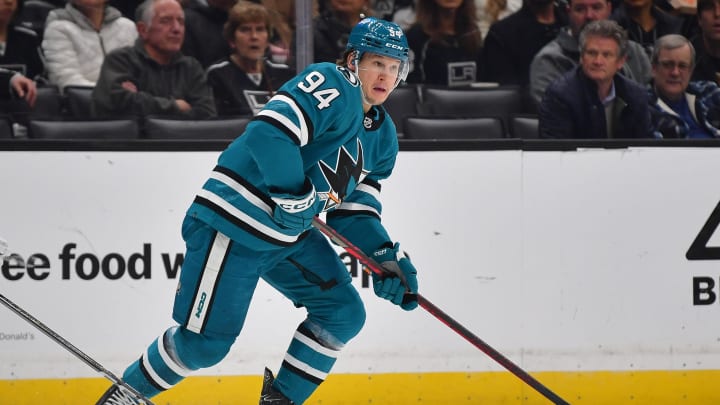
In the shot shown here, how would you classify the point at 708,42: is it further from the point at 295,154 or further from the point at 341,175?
the point at 295,154

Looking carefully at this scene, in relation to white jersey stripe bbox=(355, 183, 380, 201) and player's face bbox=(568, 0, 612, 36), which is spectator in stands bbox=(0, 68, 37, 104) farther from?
player's face bbox=(568, 0, 612, 36)

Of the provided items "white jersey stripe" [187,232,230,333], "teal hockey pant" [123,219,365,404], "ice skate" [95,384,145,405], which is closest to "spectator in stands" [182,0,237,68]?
"teal hockey pant" [123,219,365,404]

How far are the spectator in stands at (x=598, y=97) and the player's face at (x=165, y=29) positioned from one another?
1.37 metres

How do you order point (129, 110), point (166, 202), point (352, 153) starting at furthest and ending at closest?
point (129, 110)
point (166, 202)
point (352, 153)

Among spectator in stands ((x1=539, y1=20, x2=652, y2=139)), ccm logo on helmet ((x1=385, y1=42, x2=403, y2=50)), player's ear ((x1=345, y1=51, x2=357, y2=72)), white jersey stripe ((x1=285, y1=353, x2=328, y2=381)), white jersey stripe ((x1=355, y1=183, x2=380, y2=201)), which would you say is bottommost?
white jersey stripe ((x1=285, y1=353, x2=328, y2=381))

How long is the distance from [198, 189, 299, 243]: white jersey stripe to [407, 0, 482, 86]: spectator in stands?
6.01 feet

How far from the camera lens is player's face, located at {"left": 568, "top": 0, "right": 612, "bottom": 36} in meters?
4.57

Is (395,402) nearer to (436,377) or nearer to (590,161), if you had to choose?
(436,377)

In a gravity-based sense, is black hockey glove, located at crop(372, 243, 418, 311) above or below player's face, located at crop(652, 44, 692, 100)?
below

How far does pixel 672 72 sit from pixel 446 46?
918 millimetres

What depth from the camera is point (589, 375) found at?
12.5ft

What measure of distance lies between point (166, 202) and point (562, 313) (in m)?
1.36

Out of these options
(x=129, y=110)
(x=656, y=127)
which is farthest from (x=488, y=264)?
(x=129, y=110)

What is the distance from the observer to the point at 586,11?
15.1 ft
